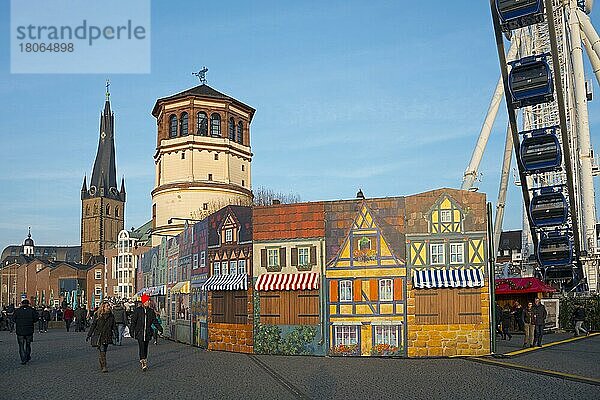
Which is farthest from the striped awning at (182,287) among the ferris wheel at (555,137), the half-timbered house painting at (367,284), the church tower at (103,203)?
the church tower at (103,203)

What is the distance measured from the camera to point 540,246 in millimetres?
41406

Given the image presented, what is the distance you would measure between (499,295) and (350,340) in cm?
1667

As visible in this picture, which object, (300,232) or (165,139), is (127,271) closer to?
(165,139)

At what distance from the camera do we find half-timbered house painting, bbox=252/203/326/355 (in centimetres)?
2412

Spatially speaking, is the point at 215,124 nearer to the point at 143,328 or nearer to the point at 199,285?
the point at 199,285

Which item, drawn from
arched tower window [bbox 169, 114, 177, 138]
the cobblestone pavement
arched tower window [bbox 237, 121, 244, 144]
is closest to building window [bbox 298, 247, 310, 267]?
the cobblestone pavement

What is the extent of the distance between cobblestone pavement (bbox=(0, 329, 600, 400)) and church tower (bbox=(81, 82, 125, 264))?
5847 inches

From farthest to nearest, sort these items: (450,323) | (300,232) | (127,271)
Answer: (127,271)
(300,232)
(450,323)

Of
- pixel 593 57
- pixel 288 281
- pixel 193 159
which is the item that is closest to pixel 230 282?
pixel 288 281

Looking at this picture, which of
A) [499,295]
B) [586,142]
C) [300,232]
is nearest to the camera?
[300,232]

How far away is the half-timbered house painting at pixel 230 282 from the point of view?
1003 inches

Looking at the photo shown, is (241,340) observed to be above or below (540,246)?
below

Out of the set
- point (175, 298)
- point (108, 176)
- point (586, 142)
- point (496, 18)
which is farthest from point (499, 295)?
point (108, 176)

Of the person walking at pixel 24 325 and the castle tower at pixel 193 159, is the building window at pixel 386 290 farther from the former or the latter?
the castle tower at pixel 193 159
